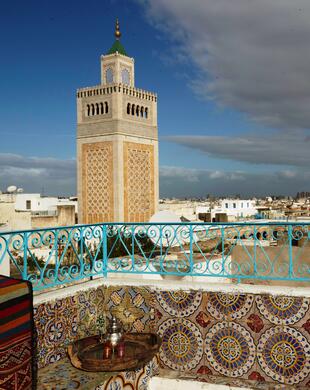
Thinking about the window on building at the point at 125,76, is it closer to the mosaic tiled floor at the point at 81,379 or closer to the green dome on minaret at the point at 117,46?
the green dome on minaret at the point at 117,46

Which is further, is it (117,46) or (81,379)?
(117,46)

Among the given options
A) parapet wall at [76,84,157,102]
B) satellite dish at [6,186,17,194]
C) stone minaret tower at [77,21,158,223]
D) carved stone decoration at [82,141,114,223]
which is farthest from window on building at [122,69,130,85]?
satellite dish at [6,186,17,194]

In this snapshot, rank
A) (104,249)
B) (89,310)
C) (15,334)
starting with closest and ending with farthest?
(15,334) < (89,310) < (104,249)

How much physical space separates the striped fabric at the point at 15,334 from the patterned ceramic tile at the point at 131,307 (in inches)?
51.0

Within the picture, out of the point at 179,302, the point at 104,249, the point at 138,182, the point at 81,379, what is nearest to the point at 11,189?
the point at 138,182

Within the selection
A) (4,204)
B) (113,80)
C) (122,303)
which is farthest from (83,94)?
(122,303)

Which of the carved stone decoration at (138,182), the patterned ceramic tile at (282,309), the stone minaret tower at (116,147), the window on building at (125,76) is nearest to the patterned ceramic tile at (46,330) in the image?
the patterned ceramic tile at (282,309)

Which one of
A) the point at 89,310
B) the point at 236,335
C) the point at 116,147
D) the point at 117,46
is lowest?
the point at 236,335

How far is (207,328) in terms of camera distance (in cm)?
308

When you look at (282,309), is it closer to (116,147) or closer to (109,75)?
(116,147)

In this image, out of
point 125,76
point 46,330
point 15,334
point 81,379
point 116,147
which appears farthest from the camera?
point 125,76

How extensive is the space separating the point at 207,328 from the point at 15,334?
1.50 metres

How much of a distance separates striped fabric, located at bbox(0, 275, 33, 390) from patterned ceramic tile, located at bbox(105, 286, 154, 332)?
1.29 meters

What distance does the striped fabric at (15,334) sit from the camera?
188 centimetres
